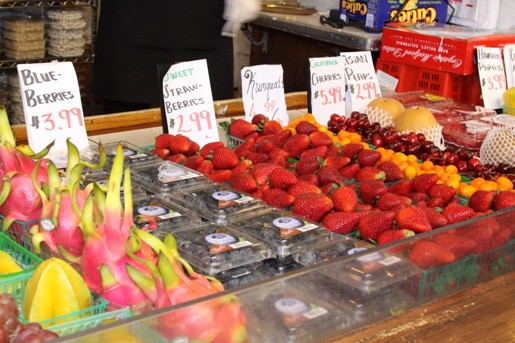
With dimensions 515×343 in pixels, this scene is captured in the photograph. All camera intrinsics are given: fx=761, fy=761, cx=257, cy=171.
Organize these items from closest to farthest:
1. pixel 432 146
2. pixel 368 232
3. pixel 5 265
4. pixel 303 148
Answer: pixel 5 265, pixel 368 232, pixel 303 148, pixel 432 146

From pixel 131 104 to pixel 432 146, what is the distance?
1804 mm

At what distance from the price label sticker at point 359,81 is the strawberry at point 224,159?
1118 mm

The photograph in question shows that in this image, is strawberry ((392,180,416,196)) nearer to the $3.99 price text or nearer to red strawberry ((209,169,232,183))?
red strawberry ((209,169,232,183))

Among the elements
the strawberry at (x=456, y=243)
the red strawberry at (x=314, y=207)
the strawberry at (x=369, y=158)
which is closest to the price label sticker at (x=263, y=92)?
the strawberry at (x=369, y=158)

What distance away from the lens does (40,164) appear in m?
1.83

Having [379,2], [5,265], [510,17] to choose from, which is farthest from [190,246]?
[510,17]

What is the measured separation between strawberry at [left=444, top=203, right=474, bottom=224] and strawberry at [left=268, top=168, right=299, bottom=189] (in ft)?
1.46

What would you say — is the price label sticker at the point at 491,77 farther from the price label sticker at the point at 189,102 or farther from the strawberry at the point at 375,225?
the strawberry at the point at 375,225

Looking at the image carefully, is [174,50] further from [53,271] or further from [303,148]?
[53,271]

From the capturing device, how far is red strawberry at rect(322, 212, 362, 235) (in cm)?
202

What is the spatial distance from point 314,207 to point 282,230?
0.78ft

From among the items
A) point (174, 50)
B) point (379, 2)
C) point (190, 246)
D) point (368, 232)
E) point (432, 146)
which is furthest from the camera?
point (379, 2)

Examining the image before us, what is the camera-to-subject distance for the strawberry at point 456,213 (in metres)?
2.10

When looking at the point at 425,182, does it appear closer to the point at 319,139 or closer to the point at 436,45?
the point at 319,139
